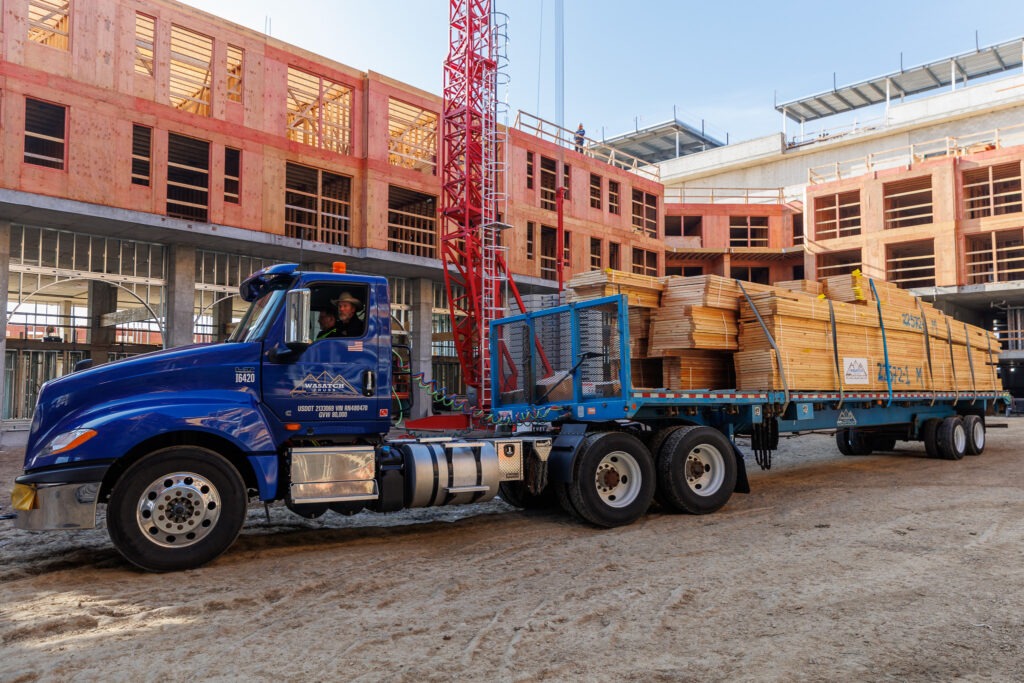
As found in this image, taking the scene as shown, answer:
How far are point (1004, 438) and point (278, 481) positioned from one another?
863 inches

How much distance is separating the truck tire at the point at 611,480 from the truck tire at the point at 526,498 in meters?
0.99

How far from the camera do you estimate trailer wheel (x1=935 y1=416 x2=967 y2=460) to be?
48.4 feet

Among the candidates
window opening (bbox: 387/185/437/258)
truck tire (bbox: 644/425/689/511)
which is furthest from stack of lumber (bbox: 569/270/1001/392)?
window opening (bbox: 387/185/437/258)

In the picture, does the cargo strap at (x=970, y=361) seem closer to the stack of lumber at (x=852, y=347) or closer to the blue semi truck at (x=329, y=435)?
the stack of lumber at (x=852, y=347)

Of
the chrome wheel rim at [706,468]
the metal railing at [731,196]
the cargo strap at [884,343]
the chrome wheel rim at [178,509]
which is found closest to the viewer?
the chrome wheel rim at [178,509]

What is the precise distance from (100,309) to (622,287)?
18379mm

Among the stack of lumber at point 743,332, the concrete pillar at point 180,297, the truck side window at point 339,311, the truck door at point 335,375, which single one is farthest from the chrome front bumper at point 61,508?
the concrete pillar at point 180,297

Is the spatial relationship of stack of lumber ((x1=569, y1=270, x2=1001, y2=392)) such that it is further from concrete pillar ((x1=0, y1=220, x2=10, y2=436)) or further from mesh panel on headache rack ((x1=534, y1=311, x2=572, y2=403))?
concrete pillar ((x1=0, y1=220, x2=10, y2=436))

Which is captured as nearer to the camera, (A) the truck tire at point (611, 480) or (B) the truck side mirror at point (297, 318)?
(B) the truck side mirror at point (297, 318)

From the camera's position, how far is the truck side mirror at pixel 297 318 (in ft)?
22.6

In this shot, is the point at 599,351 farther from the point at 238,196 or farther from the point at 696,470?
the point at 238,196

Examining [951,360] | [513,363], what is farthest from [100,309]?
[951,360]

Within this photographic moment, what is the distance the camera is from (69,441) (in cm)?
615

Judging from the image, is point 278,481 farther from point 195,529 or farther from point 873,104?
point 873,104
